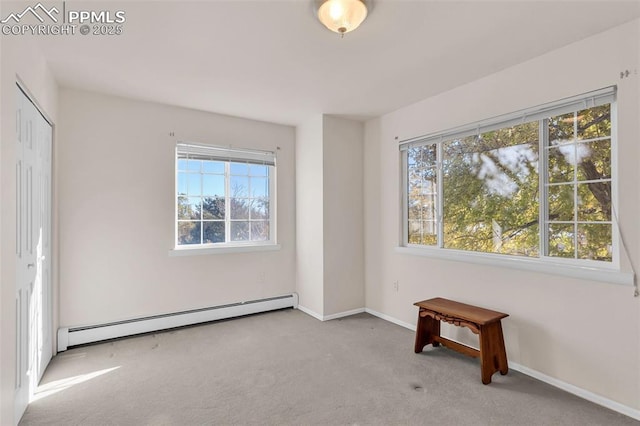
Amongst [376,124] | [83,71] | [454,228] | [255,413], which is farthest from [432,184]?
[83,71]

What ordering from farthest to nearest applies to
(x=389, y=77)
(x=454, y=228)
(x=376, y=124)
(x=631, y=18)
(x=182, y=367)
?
(x=376, y=124), (x=454, y=228), (x=389, y=77), (x=182, y=367), (x=631, y=18)

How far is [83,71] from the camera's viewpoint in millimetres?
2715

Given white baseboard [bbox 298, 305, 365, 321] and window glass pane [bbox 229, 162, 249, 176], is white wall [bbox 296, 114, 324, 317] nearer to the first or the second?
white baseboard [bbox 298, 305, 365, 321]

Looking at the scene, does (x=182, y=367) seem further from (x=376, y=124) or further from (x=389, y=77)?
(x=376, y=124)

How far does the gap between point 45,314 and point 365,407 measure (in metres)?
2.73

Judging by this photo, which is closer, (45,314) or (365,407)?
(365,407)

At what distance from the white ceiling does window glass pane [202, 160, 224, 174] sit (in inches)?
31.3

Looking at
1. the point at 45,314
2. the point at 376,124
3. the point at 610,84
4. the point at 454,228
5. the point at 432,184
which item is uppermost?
the point at 376,124

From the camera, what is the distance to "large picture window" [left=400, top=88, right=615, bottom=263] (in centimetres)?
227

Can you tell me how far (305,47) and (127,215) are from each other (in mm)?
2513

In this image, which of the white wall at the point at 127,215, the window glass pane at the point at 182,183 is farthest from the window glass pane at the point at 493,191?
the window glass pane at the point at 182,183

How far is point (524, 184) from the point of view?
2689 millimetres

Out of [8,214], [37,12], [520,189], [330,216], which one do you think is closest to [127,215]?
[8,214]

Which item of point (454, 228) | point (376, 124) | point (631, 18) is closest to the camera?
point (631, 18)
